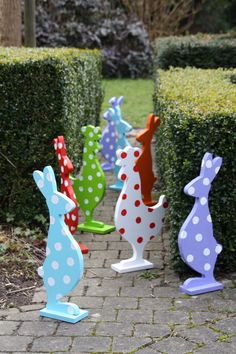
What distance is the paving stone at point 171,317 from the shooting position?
461 centimetres

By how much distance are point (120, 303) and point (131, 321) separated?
0.34 meters

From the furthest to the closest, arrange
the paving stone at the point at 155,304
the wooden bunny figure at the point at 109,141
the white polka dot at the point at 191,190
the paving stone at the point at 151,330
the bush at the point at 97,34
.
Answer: the bush at the point at 97,34, the wooden bunny figure at the point at 109,141, the white polka dot at the point at 191,190, the paving stone at the point at 155,304, the paving stone at the point at 151,330

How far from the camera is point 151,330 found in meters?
4.46

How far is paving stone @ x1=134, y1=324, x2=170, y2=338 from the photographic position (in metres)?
4.40

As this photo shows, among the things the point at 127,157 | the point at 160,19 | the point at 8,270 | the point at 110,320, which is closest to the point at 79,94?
the point at 127,157

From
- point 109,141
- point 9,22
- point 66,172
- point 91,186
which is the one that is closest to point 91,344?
point 66,172

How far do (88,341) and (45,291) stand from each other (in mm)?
955

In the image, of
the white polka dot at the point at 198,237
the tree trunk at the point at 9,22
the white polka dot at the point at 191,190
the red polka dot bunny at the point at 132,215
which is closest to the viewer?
the white polka dot at the point at 191,190

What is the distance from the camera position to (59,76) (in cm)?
655

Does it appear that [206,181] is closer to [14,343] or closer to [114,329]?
[114,329]

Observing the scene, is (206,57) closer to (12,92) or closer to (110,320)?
(12,92)

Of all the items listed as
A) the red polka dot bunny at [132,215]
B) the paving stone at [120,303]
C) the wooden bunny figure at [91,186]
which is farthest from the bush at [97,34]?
the paving stone at [120,303]

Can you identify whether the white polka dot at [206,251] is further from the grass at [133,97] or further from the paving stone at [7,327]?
the grass at [133,97]

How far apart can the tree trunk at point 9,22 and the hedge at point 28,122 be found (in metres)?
3.11
